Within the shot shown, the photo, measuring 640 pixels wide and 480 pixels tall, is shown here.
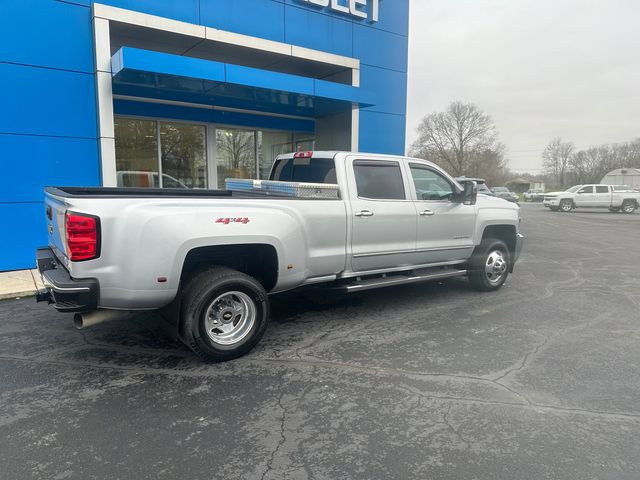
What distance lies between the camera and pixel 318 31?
38.3ft

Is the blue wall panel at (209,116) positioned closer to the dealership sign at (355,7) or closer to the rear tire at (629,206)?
the dealership sign at (355,7)

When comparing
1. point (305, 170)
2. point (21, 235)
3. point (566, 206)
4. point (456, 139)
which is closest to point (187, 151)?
point (21, 235)

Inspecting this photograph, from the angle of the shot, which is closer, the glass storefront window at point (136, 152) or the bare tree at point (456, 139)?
the glass storefront window at point (136, 152)

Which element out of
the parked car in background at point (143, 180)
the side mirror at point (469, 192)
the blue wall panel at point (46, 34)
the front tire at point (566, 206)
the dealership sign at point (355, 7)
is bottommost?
the front tire at point (566, 206)

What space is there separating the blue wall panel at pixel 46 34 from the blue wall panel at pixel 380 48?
664cm

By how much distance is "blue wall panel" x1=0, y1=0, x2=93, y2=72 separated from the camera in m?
8.02

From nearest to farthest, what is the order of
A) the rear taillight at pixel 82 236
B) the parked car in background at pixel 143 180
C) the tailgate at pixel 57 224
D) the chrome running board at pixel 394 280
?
the rear taillight at pixel 82 236, the tailgate at pixel 57 224, the chrome running board at pixel 394 280, the parked car in background at pixel 143 180

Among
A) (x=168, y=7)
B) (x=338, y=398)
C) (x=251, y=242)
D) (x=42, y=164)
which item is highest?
(x=168, y=7)

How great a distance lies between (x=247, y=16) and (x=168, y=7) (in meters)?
1.82

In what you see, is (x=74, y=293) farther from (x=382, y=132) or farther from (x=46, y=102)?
(x=382, y=132)

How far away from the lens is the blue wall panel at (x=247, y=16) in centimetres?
1008

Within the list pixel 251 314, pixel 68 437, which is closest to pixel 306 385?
pixel 251 314

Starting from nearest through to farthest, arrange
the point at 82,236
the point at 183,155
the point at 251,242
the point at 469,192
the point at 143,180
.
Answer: the point at 82,236 → the point at 251,242 → the point at 469,192 → the point at 143,180 → the point at 183,155

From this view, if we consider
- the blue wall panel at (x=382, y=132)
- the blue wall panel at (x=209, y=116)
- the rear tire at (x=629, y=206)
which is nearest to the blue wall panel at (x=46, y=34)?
the blue wall panel at (x=209, y=116)
